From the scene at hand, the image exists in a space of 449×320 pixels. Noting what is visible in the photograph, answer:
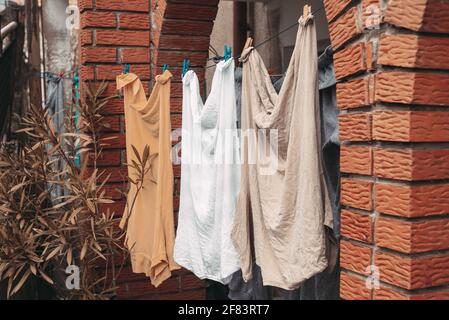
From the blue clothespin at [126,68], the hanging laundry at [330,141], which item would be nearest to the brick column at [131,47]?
the blue clothespin at [126,68]

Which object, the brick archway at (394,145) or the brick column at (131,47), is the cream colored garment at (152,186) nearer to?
the brick column at (131,47)

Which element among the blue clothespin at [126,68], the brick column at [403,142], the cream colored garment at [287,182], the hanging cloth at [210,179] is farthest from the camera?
the blue clothespin at [126,68]

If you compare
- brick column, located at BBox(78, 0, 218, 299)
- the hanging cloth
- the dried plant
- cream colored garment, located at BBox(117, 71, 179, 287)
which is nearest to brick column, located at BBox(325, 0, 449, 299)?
the hanging cloth

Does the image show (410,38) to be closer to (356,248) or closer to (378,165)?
(378,165)

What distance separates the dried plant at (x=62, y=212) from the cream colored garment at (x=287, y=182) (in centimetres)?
92

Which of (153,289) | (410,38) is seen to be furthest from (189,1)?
(153,289)

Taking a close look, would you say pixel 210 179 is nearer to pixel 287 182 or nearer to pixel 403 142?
pixel 287 182

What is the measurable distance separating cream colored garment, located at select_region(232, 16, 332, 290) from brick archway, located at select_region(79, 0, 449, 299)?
174 millimetres

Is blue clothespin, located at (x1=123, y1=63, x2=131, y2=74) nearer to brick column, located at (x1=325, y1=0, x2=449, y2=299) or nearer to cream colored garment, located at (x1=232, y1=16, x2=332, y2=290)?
cream colored garment, located at (x1=232, y1=16, x2=332, y2=290)

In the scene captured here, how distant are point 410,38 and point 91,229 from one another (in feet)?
7.44

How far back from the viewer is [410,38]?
136 centimetres

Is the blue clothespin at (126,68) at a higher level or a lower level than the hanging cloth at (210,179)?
higher

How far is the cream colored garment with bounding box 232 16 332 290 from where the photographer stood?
1.82m

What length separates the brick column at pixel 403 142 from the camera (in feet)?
4.50
